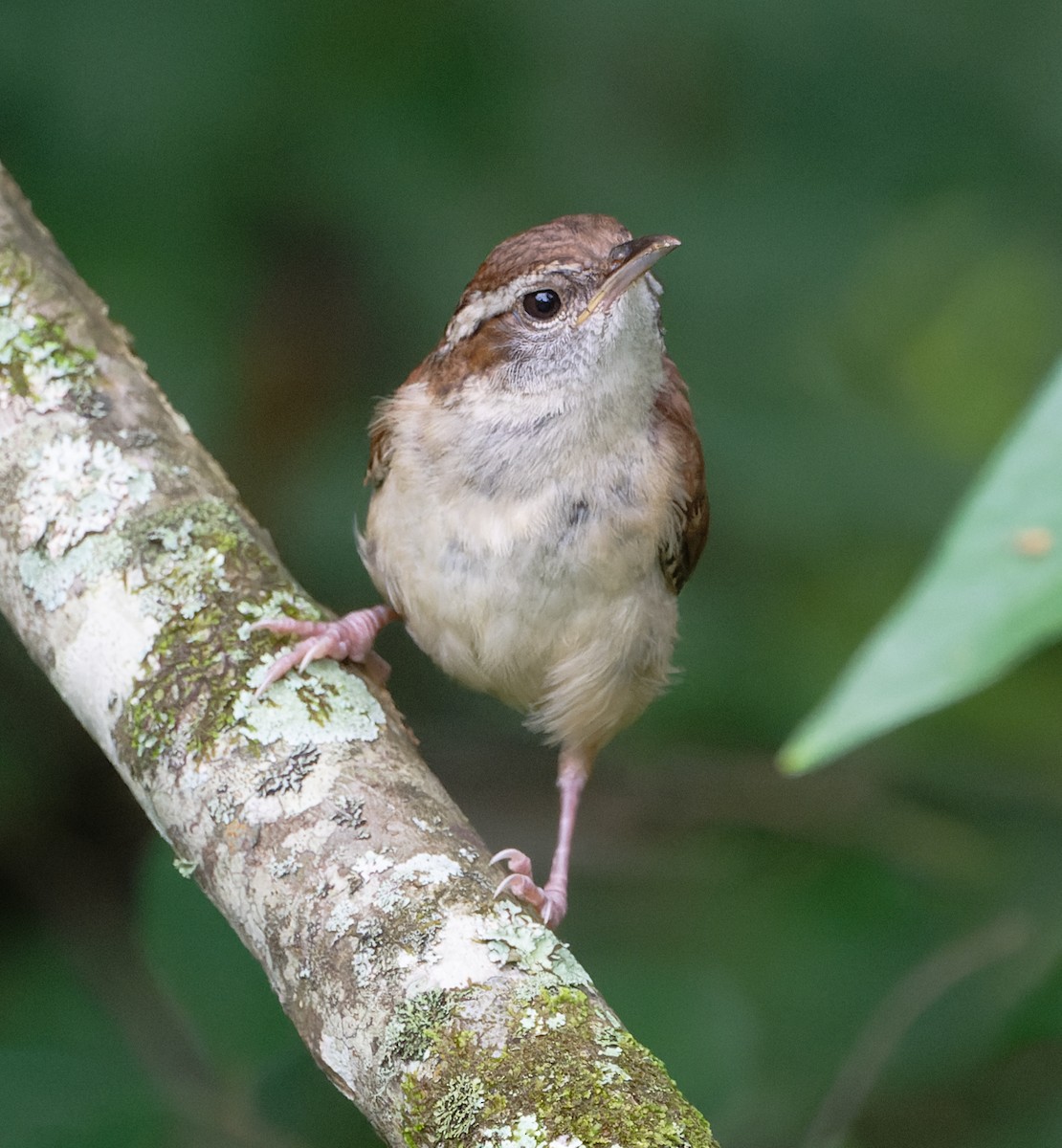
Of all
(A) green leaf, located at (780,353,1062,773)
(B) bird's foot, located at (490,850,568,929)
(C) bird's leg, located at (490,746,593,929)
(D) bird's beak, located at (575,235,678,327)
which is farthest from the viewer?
(D) bird's beak, located at (575,235,678,327)

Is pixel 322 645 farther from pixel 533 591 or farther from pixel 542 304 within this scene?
pixel 542 304

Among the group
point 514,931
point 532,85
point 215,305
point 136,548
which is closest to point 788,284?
point 532,85

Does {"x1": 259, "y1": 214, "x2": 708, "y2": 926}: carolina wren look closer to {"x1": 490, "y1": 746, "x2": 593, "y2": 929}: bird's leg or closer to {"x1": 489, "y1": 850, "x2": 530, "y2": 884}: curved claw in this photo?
{"x1": 490, "y1": 746, "x2": 593, "y2": 929}: bird's leg

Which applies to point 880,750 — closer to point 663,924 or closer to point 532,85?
point 663,924

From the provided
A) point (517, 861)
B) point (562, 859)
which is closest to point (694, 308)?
point (562, 859)

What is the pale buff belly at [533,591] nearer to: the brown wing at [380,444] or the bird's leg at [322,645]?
the brown wing at [380,444]

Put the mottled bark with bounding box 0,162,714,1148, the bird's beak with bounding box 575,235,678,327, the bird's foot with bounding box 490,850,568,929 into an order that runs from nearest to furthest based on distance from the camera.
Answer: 1. the mottled bark with bounding box 0,162,714,1148
2. the bird's foot with bounding box 490,850,568,929
3. the bird's beak with bounding box 575,235,678,327

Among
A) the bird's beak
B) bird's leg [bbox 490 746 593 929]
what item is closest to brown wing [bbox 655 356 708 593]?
the bird's beak

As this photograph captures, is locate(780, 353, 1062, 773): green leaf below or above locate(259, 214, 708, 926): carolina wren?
below

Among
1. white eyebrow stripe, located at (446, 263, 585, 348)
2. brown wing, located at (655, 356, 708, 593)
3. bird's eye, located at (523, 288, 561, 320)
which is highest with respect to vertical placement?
white eyebrow stripe, located at (446, 263, 585, 348)
